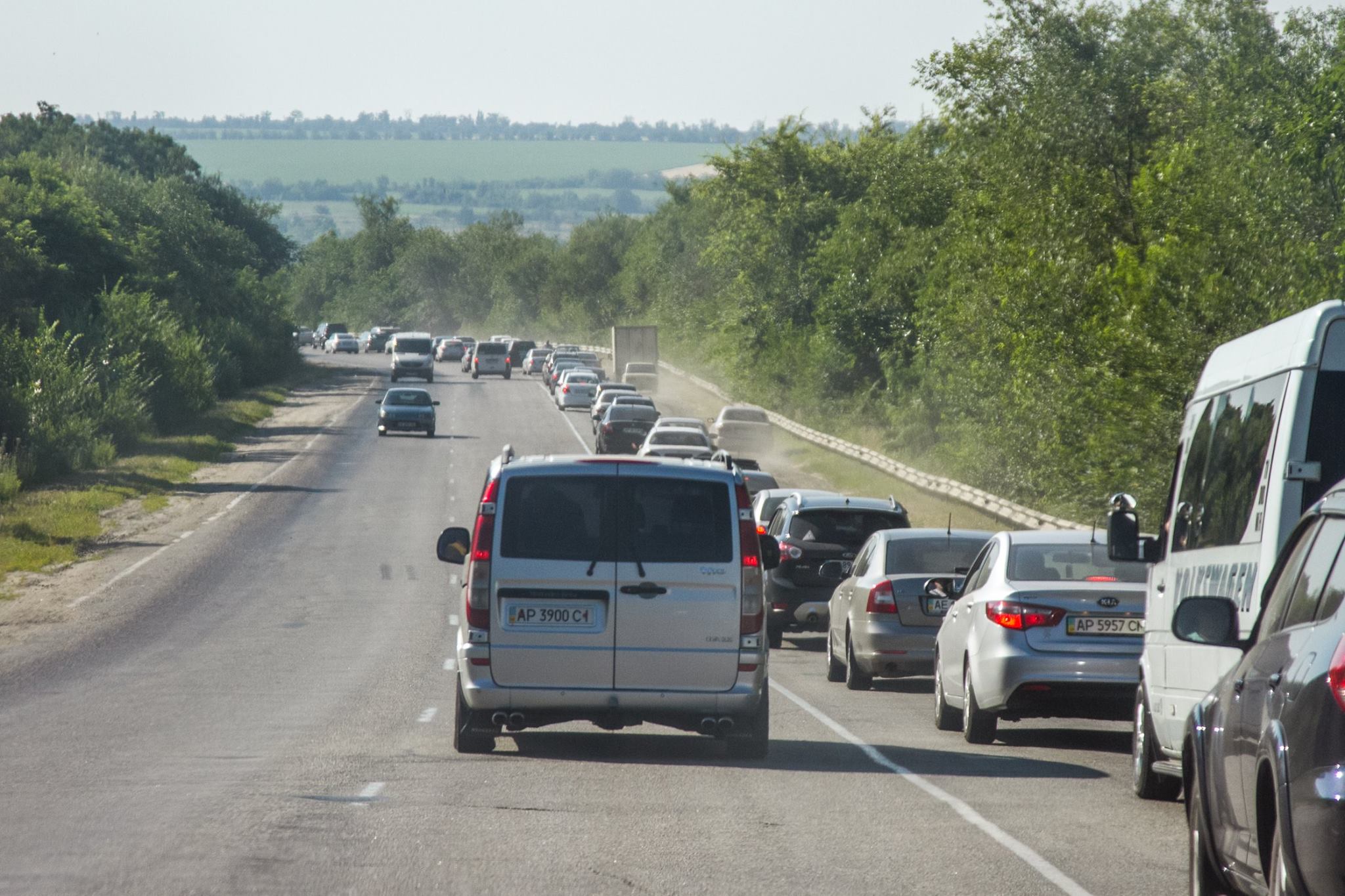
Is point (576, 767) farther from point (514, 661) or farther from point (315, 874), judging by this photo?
point (315, 874)

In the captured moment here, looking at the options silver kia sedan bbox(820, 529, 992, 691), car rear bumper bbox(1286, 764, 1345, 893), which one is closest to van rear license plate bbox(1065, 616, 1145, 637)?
silver kia sedan bbox(820, 529, 992, 691)

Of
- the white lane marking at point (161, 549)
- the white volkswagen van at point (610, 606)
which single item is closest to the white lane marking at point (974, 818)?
the white volkswagen van at point (610, 606)

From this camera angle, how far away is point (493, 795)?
10.0 meters

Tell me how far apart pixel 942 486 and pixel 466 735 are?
2783cm

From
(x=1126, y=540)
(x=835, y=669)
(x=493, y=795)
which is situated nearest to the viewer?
(x=493, y=795)

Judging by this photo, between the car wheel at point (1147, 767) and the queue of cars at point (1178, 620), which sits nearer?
the queue of cars at point (1178, 620)

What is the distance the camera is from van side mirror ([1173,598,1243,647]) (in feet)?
20.7

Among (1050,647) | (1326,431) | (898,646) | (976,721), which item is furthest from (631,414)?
(1326,431)

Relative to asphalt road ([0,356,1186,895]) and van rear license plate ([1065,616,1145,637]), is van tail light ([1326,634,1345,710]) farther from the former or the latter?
van rear license plate ([1065,616,1145,637])

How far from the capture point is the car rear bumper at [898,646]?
16453 millimetres

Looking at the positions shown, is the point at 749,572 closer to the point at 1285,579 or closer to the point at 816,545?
the point at 1285,579

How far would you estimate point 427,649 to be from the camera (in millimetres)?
20578

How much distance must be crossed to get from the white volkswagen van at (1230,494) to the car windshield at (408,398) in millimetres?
49995

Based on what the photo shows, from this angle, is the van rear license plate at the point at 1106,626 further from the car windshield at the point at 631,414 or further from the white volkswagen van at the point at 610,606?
the car windshield at the point at 631,414
